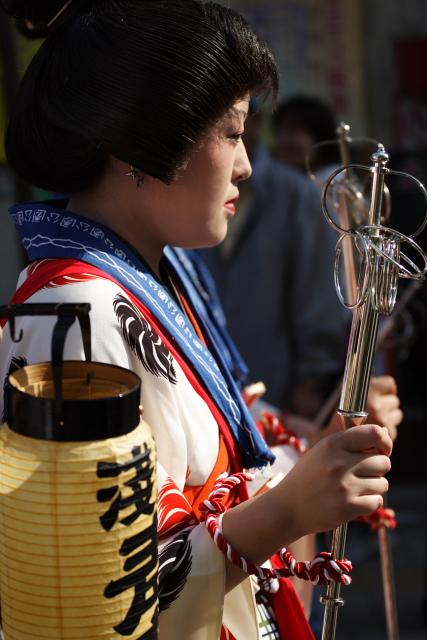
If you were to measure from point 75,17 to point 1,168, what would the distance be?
12.5ft

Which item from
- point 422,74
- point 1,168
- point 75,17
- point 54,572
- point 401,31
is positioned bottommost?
point 54,572

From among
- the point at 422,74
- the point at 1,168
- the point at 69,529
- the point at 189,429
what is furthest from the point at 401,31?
the point at 69,529

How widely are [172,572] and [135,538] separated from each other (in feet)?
0.87

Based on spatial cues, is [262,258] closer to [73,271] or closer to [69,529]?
[73,271]

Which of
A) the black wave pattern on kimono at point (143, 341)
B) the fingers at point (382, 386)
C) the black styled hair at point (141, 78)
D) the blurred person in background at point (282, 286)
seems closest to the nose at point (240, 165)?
the black styled hair at point (141, 78)

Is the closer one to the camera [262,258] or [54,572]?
[54,572]

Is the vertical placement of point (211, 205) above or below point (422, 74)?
below

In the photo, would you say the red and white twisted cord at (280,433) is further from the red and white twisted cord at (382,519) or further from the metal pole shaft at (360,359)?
the metal pole shaft at (360,359)

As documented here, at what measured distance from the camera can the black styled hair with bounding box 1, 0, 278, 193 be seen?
3.93 feet

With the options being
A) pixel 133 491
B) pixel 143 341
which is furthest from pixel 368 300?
pixel 133 491

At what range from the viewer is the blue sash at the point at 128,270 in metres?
1.28

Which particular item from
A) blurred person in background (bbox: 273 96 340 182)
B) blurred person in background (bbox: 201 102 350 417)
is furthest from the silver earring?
blurred person in background (bbox: 273 96 340 182)

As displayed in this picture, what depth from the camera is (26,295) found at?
1.21 metres

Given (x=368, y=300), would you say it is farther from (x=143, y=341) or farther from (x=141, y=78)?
(x=141, y=78)
